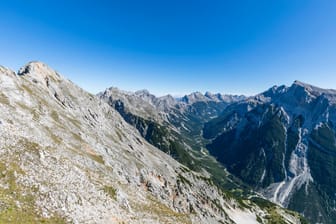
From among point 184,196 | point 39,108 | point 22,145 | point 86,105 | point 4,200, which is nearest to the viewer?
point 4,200

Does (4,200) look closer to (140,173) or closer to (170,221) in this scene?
(170,221)

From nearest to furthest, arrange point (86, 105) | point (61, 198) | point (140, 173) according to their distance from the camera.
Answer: point (61, 198) → point (140, 173) → point (86, 105)

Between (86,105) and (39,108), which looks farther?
(86,105)

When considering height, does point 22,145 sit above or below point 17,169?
above

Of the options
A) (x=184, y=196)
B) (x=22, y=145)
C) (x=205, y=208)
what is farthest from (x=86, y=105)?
(x=22, y=145)

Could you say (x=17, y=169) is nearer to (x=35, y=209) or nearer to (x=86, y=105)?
(x=35, y=209)

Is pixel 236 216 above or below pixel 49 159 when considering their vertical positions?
below

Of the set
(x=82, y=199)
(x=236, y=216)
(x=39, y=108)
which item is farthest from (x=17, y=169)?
(x=236, y=216)

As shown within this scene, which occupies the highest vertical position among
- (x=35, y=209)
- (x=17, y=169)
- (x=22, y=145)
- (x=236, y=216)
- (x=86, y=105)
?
(x=86, y=105)

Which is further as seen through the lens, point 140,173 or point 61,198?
point 140,173
